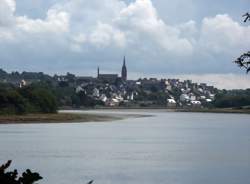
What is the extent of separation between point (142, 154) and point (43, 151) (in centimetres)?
695

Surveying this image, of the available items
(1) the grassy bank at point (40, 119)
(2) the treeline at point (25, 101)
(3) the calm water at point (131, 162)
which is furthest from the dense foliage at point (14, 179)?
(2) the treeline at point (25, 101)

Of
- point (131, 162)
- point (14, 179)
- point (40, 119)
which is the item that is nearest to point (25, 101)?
point (40, 119)

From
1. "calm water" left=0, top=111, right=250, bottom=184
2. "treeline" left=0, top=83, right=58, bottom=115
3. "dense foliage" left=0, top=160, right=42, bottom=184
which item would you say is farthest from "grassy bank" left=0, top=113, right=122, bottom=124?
"dense foliage" left=0, top=160, right=42, bottom=184

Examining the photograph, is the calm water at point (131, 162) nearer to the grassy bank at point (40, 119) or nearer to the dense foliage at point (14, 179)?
the dense foliage at point (14, 179)

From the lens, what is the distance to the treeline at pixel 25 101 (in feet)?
332

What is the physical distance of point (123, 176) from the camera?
31.8 m

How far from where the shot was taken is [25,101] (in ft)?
350

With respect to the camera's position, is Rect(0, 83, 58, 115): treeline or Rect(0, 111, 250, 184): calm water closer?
Rect(0, 111, 250, 184): calm water

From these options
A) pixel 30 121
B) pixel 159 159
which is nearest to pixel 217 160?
pixel 159 159

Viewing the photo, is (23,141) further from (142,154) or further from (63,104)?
(63,104)

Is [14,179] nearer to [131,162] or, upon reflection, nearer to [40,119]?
[131,162]

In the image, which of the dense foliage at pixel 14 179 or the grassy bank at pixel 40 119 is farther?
the grassy bank at pixel 40 119

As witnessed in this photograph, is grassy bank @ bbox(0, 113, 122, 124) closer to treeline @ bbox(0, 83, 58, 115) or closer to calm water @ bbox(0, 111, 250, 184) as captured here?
treeline @ bbox(0, 83, 58, 115)

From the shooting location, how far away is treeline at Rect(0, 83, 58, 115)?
101062 millimetres
